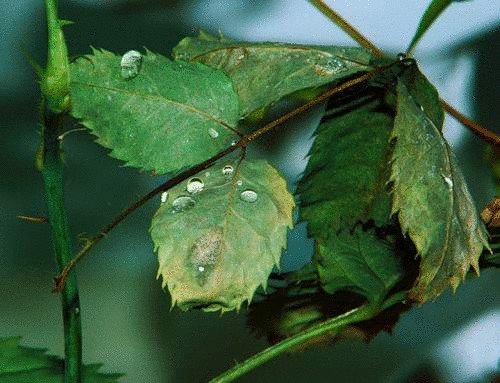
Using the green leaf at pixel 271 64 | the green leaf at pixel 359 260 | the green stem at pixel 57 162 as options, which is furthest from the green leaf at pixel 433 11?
the green stem at pixel 57 162

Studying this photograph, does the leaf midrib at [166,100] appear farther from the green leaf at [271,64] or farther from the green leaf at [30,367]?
the green leaf at [30,367]

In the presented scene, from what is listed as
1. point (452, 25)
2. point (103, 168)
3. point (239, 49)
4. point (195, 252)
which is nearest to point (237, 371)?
point (195, 252)

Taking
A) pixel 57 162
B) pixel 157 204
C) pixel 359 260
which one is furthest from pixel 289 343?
pixel 157 204

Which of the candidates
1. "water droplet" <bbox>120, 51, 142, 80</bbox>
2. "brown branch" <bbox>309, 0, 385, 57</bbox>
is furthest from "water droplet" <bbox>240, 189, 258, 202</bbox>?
"brown branch" <bbox>309, 0, 385, 57</bbox>

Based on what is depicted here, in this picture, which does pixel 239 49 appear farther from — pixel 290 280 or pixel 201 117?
pixel 290 280

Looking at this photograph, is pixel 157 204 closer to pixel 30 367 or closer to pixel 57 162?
pixel 30 367

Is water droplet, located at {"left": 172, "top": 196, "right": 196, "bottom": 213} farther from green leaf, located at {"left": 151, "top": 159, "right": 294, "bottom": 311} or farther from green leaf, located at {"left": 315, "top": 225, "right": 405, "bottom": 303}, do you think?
green leaf, located at {"left": 315, "top": 225, "right": 405, "bottom": 303}
